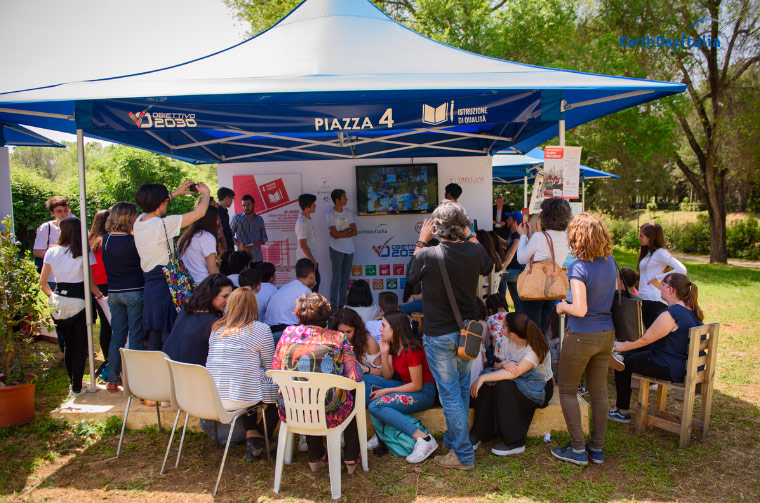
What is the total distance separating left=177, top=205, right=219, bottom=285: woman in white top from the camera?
4035 millimetres

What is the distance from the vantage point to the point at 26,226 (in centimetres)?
1573

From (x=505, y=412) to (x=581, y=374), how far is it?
58cm

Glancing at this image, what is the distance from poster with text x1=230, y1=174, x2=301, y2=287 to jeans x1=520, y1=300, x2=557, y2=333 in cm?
376

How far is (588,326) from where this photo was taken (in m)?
3.03

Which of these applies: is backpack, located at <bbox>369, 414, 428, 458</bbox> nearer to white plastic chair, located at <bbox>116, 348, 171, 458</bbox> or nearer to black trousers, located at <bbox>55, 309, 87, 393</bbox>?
white plastic chair, located at <bbox>116, 348, 171, 458</bbox>

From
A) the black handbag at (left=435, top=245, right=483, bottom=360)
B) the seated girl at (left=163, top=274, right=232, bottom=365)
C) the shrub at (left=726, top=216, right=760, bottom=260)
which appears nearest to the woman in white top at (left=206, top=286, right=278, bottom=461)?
the seated girl at (left=163, top=274, right=232, bottom=365)

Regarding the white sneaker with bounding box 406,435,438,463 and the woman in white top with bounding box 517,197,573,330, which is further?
the woman in white top with bounding box 517,197,573,330

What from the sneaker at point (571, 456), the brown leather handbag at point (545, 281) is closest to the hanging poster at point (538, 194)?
the brown leather handbag at point (545, 281)

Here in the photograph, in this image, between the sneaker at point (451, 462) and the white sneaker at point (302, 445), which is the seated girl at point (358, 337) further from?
the sneaker at point (451, 462)

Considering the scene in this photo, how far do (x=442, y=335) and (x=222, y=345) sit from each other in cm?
135

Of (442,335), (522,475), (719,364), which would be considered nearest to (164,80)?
(442,335)

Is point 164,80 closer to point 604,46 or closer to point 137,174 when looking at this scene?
point 604,46

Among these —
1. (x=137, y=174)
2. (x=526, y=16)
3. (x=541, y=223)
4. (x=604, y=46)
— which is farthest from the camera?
(x=137, y=174)

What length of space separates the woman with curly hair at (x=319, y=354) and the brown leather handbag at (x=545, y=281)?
1.53 m
